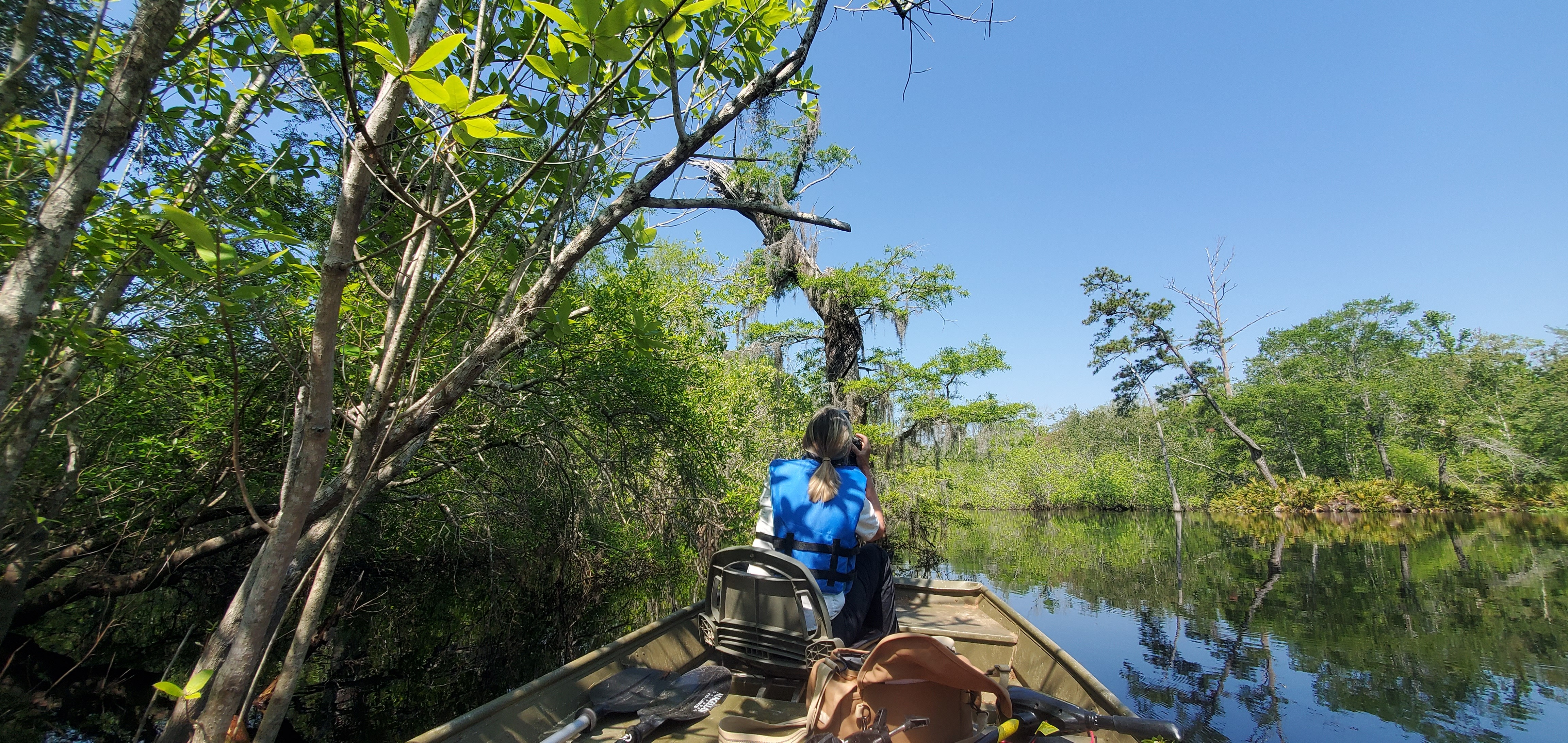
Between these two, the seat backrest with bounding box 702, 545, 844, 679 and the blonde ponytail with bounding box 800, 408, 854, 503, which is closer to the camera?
the seat backrest with bounding box 702, 545, 844, 679

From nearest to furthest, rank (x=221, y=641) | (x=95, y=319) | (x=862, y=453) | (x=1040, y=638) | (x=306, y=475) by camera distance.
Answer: (x=306, y=475)
(x=221, y=641)
(x=95, y=319)
(x=862, y=453)
(x=1040, y=638)

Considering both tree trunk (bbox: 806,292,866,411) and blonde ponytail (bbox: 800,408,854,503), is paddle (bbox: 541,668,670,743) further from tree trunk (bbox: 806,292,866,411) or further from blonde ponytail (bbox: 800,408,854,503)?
tree trunk (bbox: 806,292,866,411)

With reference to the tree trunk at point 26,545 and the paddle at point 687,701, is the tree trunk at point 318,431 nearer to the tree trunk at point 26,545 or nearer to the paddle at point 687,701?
the paddle at point 687,701

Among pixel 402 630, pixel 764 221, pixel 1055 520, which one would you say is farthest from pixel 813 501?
pixel 1055 520

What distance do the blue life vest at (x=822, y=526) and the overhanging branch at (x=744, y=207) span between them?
3.30ft

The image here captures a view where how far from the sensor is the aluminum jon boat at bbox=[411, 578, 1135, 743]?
2.34m

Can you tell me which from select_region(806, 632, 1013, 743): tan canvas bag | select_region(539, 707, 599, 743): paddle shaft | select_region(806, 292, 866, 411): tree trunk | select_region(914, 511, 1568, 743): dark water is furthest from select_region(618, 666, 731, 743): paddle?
select_region(806, 292, 866, 411): tree trunk

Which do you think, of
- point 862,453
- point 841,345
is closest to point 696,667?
point 862,453

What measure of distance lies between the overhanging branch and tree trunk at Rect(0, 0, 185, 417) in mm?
1304

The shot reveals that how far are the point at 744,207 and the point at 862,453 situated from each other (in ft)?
4.18

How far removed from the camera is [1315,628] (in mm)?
8180

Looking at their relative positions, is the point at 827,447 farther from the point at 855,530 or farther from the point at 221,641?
the point at 221,641

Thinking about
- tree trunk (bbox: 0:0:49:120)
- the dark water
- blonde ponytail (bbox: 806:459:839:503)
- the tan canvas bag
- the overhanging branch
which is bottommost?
the dark water

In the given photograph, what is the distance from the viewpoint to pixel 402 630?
7.86 meters
